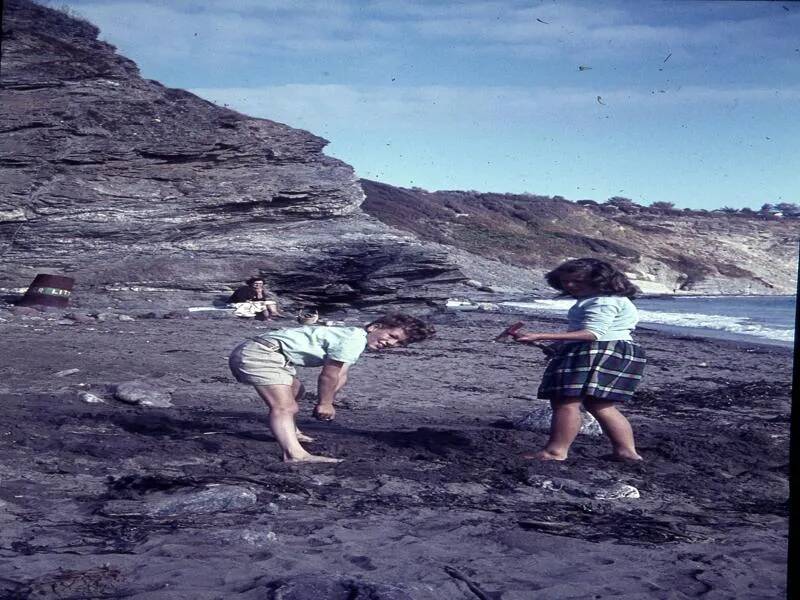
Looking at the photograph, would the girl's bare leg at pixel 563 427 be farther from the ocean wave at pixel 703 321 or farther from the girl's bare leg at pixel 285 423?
the ocean wave at pixel 703 321

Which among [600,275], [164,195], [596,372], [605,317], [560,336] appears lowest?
[596,372]

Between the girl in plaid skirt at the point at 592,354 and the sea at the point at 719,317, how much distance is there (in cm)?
1126

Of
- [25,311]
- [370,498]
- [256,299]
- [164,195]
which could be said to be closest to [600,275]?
[370,498]

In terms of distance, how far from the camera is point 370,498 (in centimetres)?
420

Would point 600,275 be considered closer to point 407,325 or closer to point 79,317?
point 407,325

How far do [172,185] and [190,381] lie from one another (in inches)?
300

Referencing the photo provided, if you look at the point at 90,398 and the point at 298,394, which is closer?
the point at 298,394

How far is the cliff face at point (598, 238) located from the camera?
33.3 meters

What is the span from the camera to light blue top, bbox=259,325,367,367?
4.87 metres

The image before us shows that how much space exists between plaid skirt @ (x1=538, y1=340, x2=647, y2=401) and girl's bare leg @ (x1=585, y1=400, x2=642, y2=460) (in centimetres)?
11

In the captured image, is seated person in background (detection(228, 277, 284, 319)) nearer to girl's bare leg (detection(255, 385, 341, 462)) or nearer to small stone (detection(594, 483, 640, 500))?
girl's bare leg (detection(255, 385, 341, 462))

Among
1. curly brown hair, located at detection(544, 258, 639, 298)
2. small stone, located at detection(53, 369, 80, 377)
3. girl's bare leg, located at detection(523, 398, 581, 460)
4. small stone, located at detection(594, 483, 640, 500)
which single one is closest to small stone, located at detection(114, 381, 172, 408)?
small stone, located at detection(53, 369, 80, 377)

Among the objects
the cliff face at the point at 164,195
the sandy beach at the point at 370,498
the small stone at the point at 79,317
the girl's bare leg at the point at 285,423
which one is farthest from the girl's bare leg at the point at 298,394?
the cliff face at the point at 164,195

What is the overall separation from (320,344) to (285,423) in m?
0.50
